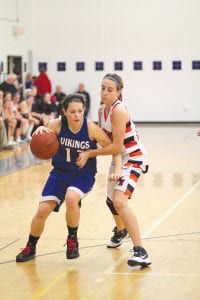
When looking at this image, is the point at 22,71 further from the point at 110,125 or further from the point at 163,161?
the point at 110,125

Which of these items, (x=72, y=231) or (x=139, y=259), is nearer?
(x=139, y=259)

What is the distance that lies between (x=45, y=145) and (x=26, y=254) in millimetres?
1050

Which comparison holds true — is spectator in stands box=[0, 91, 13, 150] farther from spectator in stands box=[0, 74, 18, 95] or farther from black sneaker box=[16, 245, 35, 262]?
black sneaker box=[16, 245, 35, 262]

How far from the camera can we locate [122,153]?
6.66m

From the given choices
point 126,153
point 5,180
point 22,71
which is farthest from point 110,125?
point 22,71

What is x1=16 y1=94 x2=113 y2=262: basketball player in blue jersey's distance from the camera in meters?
6.41

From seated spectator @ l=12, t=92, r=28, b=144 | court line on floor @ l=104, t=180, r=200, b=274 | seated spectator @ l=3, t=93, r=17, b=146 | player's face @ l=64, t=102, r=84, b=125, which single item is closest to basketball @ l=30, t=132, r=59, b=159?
player's face @ l=64, t=102, r=84, b=125

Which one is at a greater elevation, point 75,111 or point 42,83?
point 75,111

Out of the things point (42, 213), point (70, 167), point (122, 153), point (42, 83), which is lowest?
point (42, 213)

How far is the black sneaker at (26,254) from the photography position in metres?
6.58

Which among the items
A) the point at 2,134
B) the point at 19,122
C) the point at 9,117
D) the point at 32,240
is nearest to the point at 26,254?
the point at 32,240

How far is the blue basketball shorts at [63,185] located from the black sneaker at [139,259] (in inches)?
26.7

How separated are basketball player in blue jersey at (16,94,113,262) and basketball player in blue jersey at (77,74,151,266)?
4.9 inches

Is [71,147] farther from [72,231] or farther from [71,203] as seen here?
[72,231]
